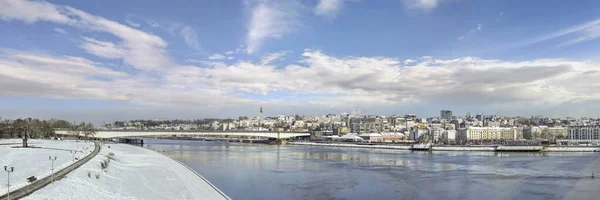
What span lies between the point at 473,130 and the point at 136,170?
12313cm

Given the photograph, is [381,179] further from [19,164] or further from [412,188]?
[19,164]

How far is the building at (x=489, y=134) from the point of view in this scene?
137375 millimetres

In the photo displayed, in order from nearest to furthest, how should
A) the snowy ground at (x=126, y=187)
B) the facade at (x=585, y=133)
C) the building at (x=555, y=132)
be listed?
1. the snowy ground at (x=126, y=187)
2. the facade at (x=585, y=133)
3. the building at (x=555, y=132)

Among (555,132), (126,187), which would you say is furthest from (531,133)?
(126,187)

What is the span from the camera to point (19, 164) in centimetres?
3097

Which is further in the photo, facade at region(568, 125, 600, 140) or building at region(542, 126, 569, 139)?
building at region(542, 126, 569, 139)

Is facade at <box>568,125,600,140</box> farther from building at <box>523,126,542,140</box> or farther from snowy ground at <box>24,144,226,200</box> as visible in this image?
snowy ground at <box>24,144,226,200</box>

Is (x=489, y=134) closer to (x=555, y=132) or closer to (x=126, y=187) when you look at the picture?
(x=555, y=132)

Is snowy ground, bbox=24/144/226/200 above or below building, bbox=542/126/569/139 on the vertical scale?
above

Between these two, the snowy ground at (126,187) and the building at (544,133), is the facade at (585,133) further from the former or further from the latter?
the snowy ground at (126,187)

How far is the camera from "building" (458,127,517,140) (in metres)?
137

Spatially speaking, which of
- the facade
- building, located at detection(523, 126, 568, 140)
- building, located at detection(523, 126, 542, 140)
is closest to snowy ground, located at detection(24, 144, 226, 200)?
building, located at detection(523, 126, 568, 140)

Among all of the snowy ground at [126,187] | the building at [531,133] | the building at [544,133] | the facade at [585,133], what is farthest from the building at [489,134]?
the snowy ground at [126,187]

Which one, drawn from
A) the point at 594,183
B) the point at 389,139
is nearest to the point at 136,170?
the point at 594,183
